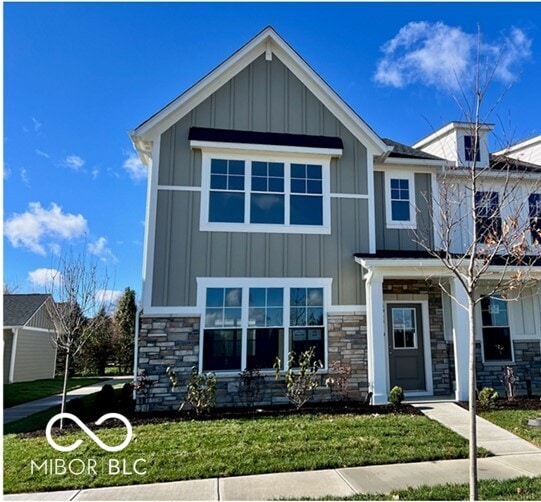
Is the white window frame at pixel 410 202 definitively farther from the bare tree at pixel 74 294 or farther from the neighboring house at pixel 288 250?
the bare tree at pixel 74 294

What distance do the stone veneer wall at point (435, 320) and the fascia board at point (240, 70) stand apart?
133 inches

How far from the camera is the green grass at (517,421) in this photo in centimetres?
665

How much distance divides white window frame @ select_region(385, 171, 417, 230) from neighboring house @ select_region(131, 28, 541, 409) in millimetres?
36

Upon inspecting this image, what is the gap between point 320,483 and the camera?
493 centimetres

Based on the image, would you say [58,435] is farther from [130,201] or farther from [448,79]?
[130,201]

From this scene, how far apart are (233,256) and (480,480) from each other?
625 centimetres

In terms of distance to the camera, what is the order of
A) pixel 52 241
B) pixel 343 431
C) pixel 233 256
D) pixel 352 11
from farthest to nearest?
pixel 52 241, pixel 233 256, pixel 352 11, pixel 343 431

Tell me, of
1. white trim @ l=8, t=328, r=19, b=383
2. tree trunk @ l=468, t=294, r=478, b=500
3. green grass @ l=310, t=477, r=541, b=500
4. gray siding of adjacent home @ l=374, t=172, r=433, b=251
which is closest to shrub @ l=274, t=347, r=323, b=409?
gray siding of adjacent home @ l=374, t=172, r=433, b=251

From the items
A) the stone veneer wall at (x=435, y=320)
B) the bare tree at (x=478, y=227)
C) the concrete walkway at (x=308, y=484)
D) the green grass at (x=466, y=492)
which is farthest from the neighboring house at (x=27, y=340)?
the green grass at (x=466, y=492)

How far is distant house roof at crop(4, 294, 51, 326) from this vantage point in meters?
20.3

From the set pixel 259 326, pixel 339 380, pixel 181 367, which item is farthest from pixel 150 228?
pixel 339 380

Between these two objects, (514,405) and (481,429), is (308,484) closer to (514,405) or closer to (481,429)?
(481,429)

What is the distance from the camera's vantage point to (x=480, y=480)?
4.89 m

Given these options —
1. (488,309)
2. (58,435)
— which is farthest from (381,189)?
(58,435)
